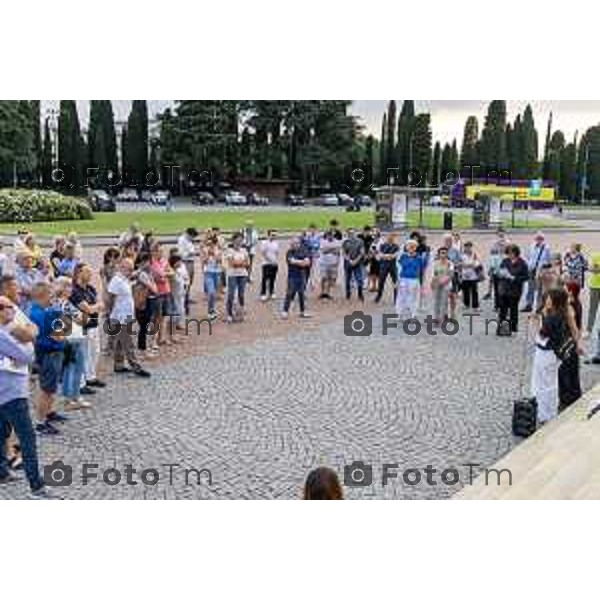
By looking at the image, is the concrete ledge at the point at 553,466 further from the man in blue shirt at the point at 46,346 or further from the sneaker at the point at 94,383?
the sneaker at the point at 94,383

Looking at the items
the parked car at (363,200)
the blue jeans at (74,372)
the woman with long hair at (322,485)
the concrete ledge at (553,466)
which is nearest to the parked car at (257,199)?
the parked car at (363,200)

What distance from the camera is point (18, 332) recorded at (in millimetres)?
6609

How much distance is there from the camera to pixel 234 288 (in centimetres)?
1342

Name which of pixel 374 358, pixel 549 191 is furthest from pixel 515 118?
pixel 549 191

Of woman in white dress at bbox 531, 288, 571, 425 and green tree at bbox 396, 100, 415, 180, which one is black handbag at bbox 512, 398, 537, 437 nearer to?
woman in white dress at bbox 531, 288, 571, 425

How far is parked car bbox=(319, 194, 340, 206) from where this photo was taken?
12998 mm

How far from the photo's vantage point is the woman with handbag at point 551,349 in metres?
8.53

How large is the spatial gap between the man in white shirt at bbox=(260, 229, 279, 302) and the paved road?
291cm

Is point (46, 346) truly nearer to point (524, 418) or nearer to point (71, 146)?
point (71, 146)

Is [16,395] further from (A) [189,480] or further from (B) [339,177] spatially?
(B) [339,177]

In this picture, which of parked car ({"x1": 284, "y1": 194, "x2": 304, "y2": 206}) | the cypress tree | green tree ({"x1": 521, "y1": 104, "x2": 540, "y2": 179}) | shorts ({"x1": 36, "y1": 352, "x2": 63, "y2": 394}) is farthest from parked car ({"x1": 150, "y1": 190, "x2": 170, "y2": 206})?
green tree ({"x1": 521, "y1": 104, "x2": 540, "y2": 179})

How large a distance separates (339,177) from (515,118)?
10.6 ft

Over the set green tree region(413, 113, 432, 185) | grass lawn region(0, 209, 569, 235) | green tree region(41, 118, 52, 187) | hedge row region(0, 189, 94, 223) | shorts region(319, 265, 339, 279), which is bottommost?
shorts region(319, 265, 339, 279)

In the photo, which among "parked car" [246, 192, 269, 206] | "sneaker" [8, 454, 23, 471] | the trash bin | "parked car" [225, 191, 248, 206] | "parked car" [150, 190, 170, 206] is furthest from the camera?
the trash bin
